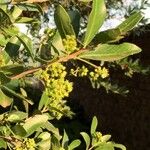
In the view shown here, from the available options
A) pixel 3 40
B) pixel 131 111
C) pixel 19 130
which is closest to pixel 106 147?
pixel 19 130

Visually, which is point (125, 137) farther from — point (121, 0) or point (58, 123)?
point (121, 0)

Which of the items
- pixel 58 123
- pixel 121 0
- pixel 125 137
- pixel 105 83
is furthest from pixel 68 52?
pixel 58 123

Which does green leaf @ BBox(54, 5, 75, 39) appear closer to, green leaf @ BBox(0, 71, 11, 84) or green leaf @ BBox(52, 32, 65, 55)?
green leaf @ BBox(52, 32, 65, 55)

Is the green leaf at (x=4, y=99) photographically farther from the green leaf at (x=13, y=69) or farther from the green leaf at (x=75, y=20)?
the green leaf at (x=75, y=20)

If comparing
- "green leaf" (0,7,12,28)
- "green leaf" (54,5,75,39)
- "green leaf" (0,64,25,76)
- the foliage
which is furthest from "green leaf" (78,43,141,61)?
"green leaf" (0,7,12,28)

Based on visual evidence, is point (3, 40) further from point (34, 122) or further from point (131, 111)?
point (131, 111)

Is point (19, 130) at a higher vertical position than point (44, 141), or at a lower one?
higher
